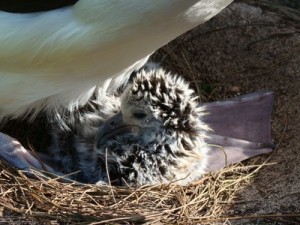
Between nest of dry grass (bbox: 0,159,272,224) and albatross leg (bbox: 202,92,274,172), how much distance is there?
1.43 ft

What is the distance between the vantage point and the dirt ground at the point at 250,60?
4992 millimetres

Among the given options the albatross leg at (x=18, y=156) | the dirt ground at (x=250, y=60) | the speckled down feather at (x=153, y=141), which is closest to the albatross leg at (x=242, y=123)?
the dirt ground at (x=250, y=60)

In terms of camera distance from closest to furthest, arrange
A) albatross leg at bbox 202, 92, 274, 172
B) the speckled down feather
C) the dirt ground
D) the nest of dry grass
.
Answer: the nest of dry grass < the speckled down feather < albatross leg at bbox 202, 92, 274, 172 < the dirt ground

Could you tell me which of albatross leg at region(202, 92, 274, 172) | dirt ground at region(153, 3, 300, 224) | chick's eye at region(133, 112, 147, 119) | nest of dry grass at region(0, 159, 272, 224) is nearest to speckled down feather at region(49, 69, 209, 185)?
chick's eye at region(133, 112, 147, 119)

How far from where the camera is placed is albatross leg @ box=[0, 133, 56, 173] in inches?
170

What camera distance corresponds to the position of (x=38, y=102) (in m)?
4.42

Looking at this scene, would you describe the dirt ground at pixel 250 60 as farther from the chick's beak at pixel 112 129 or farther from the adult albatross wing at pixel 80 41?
the adult albatross wing at pixel 80 41

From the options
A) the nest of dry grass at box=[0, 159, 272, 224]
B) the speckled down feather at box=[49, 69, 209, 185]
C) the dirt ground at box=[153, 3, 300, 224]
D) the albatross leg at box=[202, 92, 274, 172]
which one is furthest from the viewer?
the dirt ground at box=[153, 3, 300, 224]

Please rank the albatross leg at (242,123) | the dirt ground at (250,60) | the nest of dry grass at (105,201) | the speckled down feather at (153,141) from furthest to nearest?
the dirt ground at (250,60) → the albatross leg at (242,123) → the speckled down feather at (153,141) → the nest of dry grass at (105,201)

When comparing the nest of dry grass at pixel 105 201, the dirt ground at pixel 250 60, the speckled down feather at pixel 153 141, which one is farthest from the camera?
A: the dirt ground at pixel 250 60

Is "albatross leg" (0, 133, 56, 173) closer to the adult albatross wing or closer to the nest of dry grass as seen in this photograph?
the nest of dry grass

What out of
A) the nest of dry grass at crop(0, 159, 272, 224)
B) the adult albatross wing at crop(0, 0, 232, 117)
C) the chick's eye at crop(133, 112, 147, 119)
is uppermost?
the adult albatross wing at crop(0, 0, 232, 117)

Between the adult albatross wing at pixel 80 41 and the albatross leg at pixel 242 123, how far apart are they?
2.57ft

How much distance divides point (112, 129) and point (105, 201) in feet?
1.55
